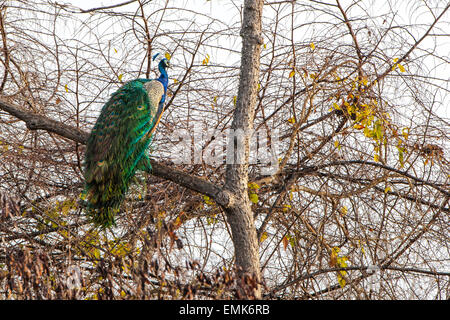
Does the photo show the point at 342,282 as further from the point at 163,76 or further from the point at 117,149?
the point at 163,76

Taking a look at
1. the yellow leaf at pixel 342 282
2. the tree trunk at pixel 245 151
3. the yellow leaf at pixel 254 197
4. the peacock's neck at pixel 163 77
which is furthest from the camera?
the peacock's neck at pixel 163 77

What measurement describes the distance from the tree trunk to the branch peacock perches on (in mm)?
869

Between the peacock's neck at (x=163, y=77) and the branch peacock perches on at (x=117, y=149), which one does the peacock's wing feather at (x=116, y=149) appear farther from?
the peacock's neck at (x=163, y=77)

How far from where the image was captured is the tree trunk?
3582 millimetres

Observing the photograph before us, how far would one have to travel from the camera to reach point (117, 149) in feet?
13.8

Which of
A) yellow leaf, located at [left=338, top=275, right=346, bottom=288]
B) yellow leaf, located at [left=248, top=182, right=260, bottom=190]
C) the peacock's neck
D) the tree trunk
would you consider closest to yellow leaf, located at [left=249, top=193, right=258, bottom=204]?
yellow leaf, located at [left=248, top=182, right=260, bottom=190]

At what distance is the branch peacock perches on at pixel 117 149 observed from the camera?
13.7 ft

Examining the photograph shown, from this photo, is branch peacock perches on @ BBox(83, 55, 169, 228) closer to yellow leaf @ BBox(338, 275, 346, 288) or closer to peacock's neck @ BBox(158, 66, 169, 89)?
peacock's neck @ BBox(158, 66, 169, 89)

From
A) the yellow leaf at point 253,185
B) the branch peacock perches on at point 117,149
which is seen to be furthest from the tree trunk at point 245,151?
the branch peacock perches on at point 117,149

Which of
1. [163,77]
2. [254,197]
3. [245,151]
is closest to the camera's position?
[245,151]

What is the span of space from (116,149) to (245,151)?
3.74 feet

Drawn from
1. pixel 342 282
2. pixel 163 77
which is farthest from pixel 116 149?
pixel 342 282
